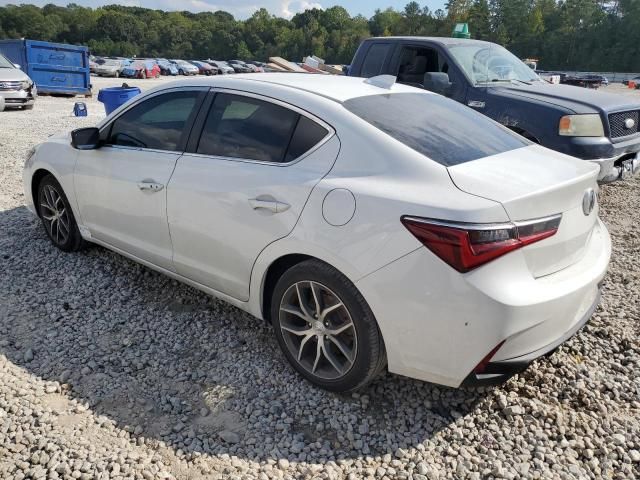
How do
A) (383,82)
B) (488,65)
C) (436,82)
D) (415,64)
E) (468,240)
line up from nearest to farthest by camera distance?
(468,240) → (383,82) → (436,82) → (488,65) → (415,64)

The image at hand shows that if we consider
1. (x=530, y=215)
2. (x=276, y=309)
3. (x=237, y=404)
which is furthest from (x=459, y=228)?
(x=237, y=404)

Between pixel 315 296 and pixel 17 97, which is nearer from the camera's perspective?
pixel 315 296

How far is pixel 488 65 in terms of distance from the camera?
681cm

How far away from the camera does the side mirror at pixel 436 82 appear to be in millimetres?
6273

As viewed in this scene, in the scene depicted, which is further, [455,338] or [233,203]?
[233,203]

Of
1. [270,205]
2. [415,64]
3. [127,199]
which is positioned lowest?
[127,199]

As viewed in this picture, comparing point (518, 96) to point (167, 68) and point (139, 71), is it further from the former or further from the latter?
point (167, 68)

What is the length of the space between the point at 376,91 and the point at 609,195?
5.30 m

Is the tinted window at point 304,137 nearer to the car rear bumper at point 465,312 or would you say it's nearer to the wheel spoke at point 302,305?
the wheel spoke at point 302,305

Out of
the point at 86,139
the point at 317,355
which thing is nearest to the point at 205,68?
the point at 86,139

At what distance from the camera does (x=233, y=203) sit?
295 cm

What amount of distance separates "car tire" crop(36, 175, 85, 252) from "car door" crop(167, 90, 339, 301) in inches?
59.5

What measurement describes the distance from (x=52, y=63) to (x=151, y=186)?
1824 centimetres

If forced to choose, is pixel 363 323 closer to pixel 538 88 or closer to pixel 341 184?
pixel 341 184
